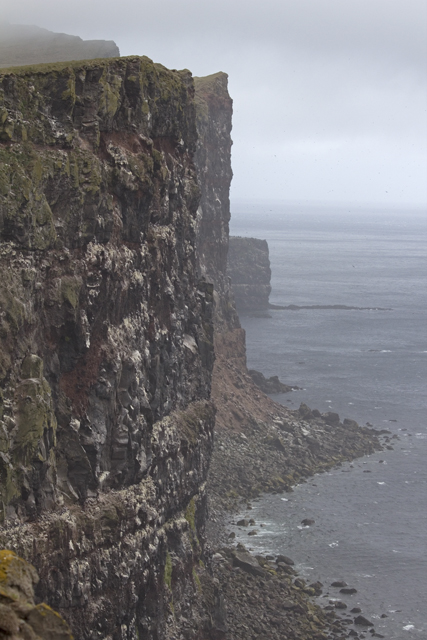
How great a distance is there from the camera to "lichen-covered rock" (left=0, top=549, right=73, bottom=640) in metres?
18.9

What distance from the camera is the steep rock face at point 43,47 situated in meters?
83.9

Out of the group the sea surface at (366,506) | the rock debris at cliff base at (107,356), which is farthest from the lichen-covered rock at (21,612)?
the sea surface at (366,506)

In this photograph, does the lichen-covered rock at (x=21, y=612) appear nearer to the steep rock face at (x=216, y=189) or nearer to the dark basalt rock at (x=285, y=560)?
the dark basalt rock at (x=285, y=560)

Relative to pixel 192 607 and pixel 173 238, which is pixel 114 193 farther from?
pixel 192 607

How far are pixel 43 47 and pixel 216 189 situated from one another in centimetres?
3917

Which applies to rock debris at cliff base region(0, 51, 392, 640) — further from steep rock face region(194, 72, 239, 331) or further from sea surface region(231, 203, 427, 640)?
steep rock face region(194, 72, 239, 331)

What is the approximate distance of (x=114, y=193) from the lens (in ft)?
173

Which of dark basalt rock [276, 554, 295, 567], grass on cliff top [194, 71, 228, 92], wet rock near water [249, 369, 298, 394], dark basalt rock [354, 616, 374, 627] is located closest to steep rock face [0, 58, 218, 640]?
dark basalt rock [354, 616, 374, 627]

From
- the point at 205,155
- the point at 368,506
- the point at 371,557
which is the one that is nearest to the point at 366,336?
the point at 205,155

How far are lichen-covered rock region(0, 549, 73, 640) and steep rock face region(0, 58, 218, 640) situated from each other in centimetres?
2135

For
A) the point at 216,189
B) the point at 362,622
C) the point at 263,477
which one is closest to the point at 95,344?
the point at 362,622

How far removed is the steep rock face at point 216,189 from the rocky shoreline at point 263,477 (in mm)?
6301

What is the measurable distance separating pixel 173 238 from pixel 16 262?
59.5ft

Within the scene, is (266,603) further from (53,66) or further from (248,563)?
(53,66)
